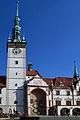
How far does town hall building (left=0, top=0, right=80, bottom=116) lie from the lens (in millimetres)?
50625

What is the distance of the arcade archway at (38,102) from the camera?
5175 cm

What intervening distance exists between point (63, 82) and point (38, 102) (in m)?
10.3

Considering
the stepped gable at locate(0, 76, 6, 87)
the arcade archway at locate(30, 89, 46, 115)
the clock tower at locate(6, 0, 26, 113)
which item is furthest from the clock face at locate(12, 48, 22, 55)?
the arcade archway at locate(30, 89, 46, 115)

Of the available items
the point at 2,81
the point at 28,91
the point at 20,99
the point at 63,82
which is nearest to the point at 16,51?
the point at 2,81

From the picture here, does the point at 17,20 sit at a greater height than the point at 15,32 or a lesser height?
greater

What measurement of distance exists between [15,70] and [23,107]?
9.42 m

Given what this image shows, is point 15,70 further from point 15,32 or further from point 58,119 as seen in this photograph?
point 58,119

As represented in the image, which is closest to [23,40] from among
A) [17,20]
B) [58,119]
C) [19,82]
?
[17,20]

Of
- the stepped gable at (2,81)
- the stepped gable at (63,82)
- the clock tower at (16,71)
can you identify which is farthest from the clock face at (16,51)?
the stepped gable at (63,82)

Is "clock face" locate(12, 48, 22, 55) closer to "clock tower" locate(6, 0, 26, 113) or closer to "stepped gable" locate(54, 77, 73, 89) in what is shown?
"clock tower" locate(6, 0, 26, 113)

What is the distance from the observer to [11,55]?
54969mm

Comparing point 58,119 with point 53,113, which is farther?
point 53,113

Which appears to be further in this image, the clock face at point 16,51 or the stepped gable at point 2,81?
the clock face at point 16,51

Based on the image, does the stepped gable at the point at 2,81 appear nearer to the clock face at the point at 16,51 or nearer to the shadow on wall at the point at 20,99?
the shadow on wall at the point at 20,99
